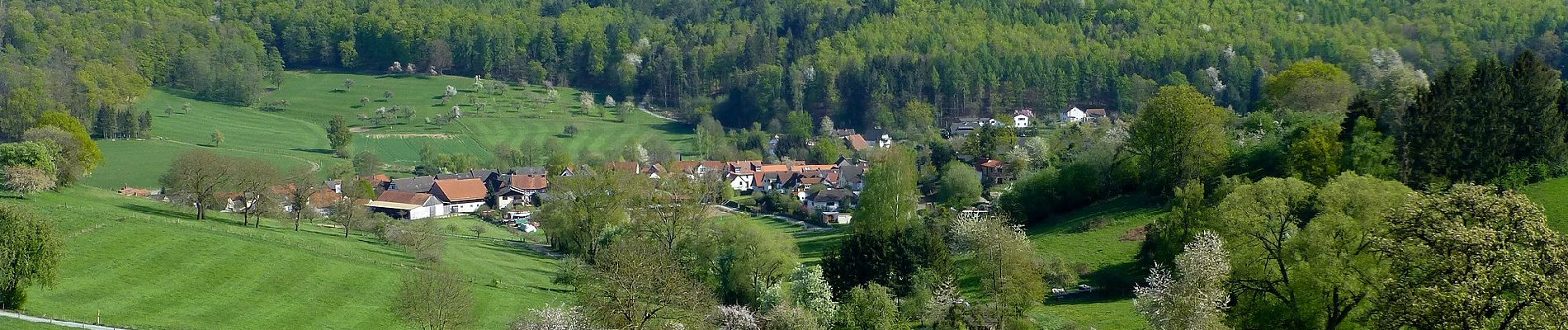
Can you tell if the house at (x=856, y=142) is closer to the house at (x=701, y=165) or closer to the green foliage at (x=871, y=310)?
the house at (x=701, y=165)

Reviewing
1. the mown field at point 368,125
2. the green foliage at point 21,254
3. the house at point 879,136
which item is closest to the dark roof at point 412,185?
the mown field at point 368,125

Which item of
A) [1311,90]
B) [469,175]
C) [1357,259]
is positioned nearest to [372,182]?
[469,175]

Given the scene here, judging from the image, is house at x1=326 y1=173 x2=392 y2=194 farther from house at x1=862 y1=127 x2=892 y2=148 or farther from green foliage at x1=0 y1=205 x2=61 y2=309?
Result: green foliage at x1=0 y1=205 x2=61 y2=309

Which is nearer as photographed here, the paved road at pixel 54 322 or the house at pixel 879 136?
the paved road at pixel 54 322

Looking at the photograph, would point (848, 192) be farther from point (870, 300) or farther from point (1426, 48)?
point (1426, 48)

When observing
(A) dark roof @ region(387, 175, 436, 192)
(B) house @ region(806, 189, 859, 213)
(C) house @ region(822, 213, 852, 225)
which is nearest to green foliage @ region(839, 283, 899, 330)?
(C) house @ region(822, 213, 852, 225)

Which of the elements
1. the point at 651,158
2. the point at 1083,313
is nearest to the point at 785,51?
the point at 651,158
